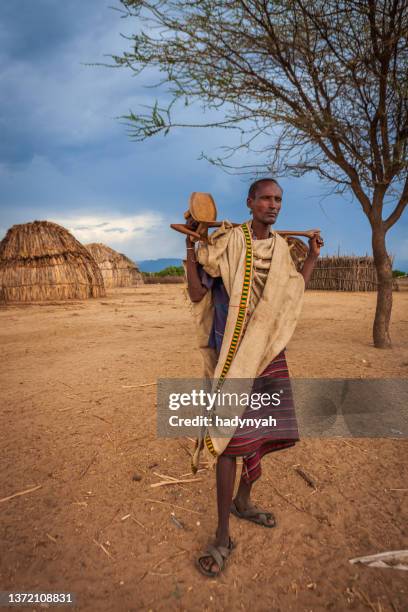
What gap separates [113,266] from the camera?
23609 millimetres

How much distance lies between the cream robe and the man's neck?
0.05 m

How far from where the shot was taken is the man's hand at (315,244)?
2213mm

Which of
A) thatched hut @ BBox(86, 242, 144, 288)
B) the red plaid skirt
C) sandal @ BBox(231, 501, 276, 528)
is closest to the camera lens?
the red plaid skirt

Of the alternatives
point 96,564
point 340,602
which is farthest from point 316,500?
point 96,564

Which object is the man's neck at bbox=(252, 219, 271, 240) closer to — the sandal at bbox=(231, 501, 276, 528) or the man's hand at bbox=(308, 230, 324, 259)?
the man's hand at bbox=(308, 230, 324, 259)

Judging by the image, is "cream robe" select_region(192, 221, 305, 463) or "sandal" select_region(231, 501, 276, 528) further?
"sandal" select_region(231, 501, 276, 528)

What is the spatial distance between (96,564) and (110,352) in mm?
4025

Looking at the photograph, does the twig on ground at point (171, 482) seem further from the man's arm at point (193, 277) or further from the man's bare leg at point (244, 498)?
the man's arm at point (193, 277)

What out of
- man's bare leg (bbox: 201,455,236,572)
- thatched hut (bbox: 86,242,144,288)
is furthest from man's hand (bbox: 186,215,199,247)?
thatched hut (bbox: 86,242,144,288)

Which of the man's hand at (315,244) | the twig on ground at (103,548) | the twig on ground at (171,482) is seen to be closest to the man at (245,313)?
the man's hand at (315,244)

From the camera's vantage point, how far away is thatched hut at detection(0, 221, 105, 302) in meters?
14.2

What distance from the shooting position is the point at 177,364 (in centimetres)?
505

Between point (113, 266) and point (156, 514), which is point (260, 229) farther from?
point (113, 266)

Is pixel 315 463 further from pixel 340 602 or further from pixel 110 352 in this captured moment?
pixel 110 352
